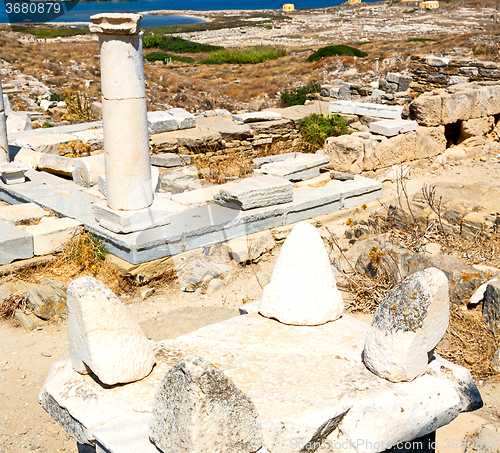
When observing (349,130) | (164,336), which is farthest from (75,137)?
(164,336)

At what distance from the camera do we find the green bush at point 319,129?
10.0 meters

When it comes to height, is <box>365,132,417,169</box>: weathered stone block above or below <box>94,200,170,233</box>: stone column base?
above

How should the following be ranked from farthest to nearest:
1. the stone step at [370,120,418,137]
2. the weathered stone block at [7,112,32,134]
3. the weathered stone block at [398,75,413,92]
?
1. the weathered stone block at [398,75,413,92]
2. the weathered stone block at [7,112,32,134]
3. the stone step at [370,120,418,137]

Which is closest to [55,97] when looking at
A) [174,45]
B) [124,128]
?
[124,128]

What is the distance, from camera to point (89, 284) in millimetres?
2756

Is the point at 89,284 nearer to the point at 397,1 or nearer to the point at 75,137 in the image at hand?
the point at 75,137

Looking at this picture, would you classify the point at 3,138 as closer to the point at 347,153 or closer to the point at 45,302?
the point at 45,302

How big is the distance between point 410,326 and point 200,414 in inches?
45.1

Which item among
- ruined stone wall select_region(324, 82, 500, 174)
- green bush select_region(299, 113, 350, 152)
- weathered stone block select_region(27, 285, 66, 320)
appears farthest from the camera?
green bush select_region(299, 113, 350, 152)

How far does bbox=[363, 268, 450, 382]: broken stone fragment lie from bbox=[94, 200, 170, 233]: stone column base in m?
3.88

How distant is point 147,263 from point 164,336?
110cm

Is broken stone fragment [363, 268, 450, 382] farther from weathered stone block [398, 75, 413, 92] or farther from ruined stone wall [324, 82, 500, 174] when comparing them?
weathered stone block [398, 75, 413, 92]

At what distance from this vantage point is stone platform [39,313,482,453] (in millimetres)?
2457

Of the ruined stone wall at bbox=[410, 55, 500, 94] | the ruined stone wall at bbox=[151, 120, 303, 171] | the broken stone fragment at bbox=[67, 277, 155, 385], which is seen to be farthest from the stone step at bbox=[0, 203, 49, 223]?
the ruined stone wall at bbox=[410, 55, 500, 94]
